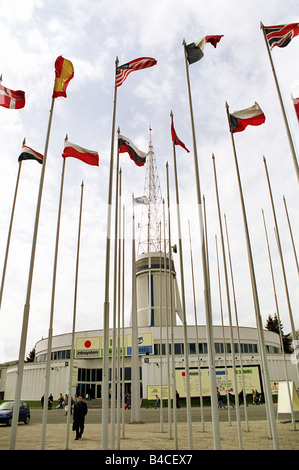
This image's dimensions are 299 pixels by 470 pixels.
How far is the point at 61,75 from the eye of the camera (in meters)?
14.0

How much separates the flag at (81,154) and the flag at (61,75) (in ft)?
6.56

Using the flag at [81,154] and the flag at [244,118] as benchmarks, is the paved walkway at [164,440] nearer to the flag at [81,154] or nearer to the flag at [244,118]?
the flag at [81,154]

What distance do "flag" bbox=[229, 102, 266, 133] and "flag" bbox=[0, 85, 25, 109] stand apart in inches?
325

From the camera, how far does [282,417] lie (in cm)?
2105

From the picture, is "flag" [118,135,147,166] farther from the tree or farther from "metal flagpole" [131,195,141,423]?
the tree

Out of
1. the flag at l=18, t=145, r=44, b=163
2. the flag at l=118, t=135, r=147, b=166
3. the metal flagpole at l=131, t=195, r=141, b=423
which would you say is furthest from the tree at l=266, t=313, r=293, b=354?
the flag at l=18, t=145, r=44, b=163

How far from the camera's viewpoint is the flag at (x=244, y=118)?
45.2ft

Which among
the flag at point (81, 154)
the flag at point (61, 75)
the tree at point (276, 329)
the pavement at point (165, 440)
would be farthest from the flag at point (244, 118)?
the tree at point (276, 329)

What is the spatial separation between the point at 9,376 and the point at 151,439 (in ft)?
169

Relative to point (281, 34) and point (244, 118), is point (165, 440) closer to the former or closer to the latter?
point (244, 118)

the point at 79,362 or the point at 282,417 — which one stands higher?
the point at 79,362

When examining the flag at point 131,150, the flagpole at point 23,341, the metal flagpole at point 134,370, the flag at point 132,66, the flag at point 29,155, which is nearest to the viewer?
the flagpole at point 23,341
